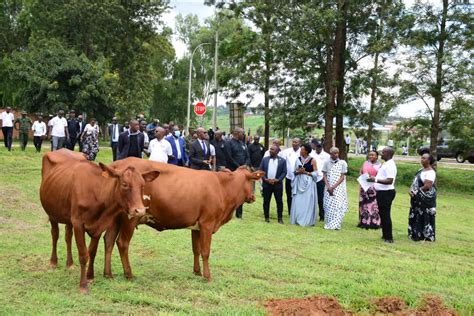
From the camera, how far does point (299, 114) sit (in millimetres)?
29547

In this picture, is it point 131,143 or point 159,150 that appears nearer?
point 159,150

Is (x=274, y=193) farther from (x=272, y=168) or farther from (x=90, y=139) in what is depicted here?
(x=90, y=139)

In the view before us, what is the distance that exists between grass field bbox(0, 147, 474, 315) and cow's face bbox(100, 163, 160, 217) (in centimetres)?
108

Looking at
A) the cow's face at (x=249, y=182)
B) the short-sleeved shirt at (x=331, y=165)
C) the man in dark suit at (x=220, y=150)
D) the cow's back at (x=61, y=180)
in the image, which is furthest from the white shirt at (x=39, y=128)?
the cow's face at (x=249, y=182)

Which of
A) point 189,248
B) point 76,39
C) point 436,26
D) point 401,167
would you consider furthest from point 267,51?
point 189,248

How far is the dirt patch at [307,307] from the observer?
22.7ft

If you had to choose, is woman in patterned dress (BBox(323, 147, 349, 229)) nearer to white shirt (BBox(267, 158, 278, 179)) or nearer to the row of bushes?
white shirt (BBox(267, 158, 278, 179))

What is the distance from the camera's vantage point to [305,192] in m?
14.3

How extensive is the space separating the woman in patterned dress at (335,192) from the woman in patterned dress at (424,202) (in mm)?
1692

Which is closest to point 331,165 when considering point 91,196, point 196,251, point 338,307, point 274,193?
point 274,193

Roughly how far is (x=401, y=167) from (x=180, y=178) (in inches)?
1046

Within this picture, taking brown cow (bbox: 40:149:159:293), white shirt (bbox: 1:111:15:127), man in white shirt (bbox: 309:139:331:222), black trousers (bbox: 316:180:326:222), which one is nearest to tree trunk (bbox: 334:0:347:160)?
man in white shirt (bbox: 309:139:331:222)

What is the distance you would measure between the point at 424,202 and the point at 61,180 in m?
7.94

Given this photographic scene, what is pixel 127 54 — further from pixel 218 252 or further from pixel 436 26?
pixel 218 252
